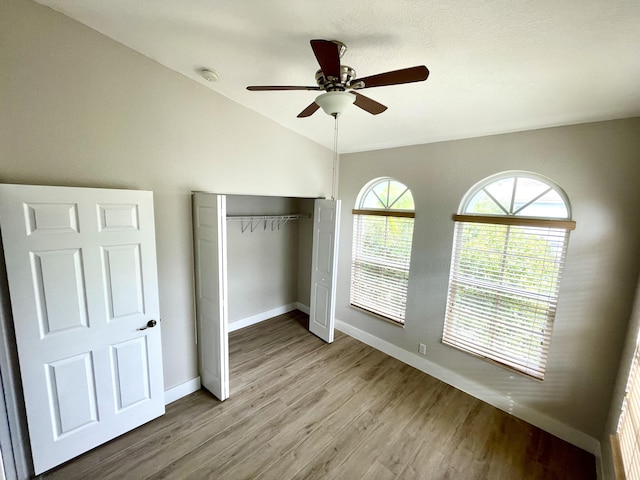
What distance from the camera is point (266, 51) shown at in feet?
5.98

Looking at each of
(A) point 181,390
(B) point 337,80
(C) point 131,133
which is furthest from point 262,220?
(B) point 337,80

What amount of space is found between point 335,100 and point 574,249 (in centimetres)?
233

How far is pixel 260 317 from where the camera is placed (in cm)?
431

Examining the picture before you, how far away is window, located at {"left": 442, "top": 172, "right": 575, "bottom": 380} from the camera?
2.30 meters

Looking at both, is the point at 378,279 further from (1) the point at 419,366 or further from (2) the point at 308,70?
(2) the point at 308,70

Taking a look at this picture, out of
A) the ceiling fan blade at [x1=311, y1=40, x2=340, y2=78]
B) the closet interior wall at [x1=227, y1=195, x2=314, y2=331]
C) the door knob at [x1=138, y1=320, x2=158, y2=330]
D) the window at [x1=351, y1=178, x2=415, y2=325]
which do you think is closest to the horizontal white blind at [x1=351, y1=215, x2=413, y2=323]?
the window at [x1=351, y1=178, x2=415, y2=325]

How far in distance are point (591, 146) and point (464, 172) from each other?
3.03ft

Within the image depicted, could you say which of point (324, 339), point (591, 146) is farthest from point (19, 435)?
point (591, 146)

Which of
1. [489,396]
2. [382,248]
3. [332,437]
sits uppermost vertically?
[382,248]

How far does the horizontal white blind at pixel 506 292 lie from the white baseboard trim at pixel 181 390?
2.81 metres

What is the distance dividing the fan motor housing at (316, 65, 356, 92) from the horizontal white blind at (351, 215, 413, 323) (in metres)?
2.05

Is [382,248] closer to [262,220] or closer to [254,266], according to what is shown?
[262,220]

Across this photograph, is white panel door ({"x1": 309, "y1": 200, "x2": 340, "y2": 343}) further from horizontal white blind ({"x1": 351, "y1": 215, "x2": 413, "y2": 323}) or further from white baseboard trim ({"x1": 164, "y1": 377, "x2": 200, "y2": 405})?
white baseboard trim ({"x1": 164, "y1": 377, "x2": 200, "y2": 405})

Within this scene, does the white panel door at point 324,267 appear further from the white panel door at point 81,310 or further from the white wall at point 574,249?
the white panel door at point 81,310
